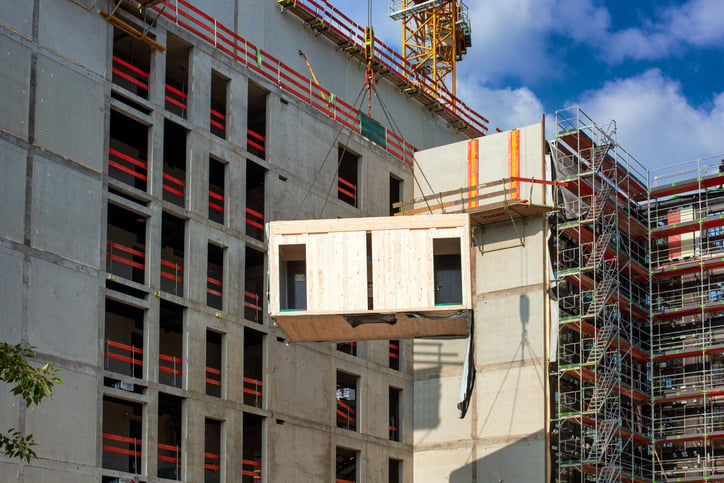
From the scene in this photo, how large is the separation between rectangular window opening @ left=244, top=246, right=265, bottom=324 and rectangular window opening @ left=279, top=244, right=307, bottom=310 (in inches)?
413

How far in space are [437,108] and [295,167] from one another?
1284cm

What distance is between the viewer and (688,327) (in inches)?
1973

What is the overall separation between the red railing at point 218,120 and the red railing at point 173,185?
2.42m

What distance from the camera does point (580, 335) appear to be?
44906 millimetres

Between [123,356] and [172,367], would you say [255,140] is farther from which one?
[123,356]

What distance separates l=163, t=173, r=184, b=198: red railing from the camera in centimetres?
3856

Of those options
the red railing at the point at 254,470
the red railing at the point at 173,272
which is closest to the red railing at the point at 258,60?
the red railing at the point at 173,272

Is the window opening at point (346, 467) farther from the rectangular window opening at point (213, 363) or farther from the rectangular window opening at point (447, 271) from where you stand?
the rectangular window opening at point (447, 271)

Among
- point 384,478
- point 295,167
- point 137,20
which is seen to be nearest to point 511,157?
point 295,167

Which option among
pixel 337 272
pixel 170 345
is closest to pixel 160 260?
pixel 170 345

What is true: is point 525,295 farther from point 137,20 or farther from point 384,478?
point 137,20

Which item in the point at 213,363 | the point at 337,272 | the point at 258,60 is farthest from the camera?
the point at 258,60

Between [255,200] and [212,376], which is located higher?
[255,200]

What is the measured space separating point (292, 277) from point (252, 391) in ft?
35.6
